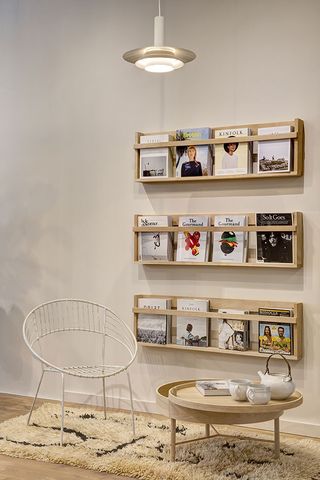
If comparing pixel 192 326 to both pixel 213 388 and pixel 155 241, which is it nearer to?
pixel 155 241

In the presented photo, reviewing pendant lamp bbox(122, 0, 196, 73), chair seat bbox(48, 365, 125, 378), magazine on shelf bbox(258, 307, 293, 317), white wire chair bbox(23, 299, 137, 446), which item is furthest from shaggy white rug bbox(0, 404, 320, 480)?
pendant lamp bbox(122, 0, 196, 73)

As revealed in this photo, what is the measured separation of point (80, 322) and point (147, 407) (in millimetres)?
757

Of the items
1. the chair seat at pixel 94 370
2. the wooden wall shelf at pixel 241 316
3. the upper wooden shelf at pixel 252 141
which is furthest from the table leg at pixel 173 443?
the upper wooden shelf at pixel 252 141

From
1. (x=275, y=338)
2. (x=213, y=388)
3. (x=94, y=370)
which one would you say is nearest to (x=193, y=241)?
(x=275, y=338)

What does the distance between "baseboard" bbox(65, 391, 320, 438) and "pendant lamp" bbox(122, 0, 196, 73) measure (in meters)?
2.15

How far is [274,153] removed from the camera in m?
3.98

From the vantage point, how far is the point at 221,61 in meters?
4.27

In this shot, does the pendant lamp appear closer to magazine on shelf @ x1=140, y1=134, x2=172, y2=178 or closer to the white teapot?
magazine on shelf @ x1=140, y1=134, x2=172, y2=178

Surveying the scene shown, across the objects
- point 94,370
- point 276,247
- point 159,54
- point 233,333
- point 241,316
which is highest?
point 159,54

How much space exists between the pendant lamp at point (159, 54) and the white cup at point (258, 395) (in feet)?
5.45

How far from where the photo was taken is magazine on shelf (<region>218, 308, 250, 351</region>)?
4051 millimetres

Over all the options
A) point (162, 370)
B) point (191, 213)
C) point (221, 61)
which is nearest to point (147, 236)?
point (191, 213)

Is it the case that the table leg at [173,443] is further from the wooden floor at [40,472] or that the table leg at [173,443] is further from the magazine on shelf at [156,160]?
the magazine on shelf at [156,160]

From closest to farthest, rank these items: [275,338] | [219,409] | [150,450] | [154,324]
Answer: [219,409] → [150,450] → [275,338] → [154,324]
